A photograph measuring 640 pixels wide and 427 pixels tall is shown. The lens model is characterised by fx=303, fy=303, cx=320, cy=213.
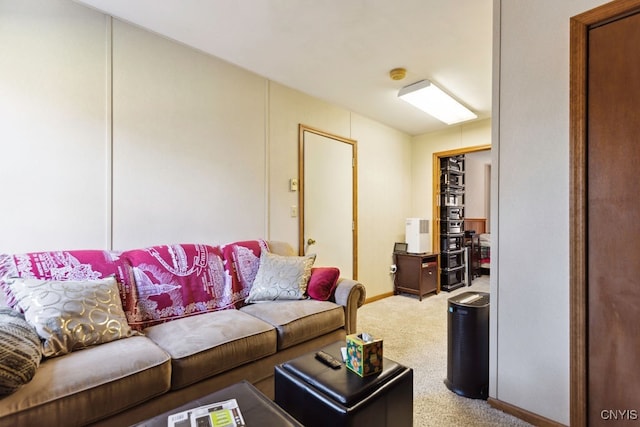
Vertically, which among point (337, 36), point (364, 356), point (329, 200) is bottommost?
point (364, 356)

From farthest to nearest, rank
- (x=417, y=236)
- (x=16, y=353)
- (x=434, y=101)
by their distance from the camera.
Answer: (x=417, y=236)
(x=434, y=101)
(x=16, y=353)

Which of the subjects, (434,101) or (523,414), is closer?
(523,414)

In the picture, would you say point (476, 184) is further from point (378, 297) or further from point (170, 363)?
point (170, 363)

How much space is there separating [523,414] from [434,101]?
111 inches

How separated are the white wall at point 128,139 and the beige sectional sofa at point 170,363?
82 cm

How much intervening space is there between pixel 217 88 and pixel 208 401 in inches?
92.0

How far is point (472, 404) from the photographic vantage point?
1796mm

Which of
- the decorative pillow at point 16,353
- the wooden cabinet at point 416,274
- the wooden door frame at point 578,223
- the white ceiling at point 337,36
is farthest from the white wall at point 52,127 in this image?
the wooden cabinet at point 416,274

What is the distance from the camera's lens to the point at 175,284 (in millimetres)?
2039

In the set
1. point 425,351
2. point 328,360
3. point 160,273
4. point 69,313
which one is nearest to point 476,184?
point 425,351

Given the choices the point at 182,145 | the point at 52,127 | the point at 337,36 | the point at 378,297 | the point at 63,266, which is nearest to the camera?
the point at 63,266

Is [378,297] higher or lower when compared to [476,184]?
lower

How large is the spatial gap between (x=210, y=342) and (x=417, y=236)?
3.32m

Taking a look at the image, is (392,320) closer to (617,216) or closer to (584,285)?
(584,285)
